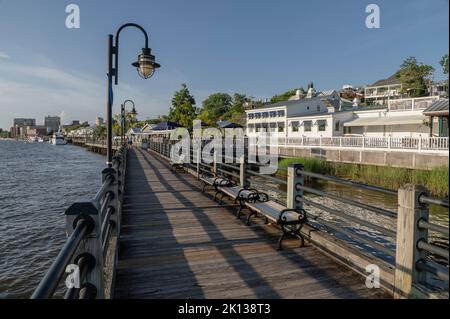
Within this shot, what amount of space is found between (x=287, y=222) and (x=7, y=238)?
10.1 metres

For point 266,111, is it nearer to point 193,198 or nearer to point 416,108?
point 416,108

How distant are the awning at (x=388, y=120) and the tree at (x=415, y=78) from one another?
22.5 meters

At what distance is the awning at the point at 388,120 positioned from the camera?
2778 cm

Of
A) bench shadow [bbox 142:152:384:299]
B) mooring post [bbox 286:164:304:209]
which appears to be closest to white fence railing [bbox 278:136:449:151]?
mooring post [bbox 286:164:304:209]

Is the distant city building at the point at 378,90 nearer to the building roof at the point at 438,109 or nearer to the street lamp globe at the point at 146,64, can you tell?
the building roof at the point at 438,109

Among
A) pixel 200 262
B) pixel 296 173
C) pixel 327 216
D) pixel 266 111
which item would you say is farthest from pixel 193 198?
pixel 266 111

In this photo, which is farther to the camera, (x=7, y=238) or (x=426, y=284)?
(x=7, y=238)

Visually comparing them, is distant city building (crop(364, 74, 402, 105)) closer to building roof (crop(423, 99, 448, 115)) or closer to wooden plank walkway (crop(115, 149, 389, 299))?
building roof (crop(423, 99, 448, 115))

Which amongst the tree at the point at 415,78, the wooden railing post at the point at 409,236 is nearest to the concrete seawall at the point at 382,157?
the wooden railing post at the point at 409,236

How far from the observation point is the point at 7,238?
10.3m

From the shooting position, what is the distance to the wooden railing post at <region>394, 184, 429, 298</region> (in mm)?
3082

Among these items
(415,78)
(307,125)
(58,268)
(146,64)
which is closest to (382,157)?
(307,125)

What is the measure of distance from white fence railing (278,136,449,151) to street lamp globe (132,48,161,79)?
18.6 metres

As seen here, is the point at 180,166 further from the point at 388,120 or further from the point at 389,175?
the point at 388,120
